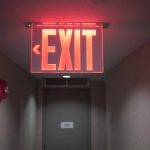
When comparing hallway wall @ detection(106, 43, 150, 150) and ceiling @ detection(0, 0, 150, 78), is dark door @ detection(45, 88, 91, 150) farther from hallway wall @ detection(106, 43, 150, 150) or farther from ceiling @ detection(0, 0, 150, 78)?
ceiling @ detection(0, 0, 150, 78)

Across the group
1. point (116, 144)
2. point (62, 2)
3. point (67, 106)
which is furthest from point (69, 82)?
point (62, 2)

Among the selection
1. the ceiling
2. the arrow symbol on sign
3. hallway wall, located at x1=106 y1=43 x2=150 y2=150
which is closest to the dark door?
hallway wall, located at x1=106 y1=43 x2=150 y2=150

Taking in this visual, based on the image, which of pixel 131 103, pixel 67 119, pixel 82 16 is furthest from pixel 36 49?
pixel 67 119

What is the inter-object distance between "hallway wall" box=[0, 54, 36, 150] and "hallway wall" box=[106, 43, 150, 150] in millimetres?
1386

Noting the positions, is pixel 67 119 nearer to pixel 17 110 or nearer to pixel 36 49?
pixel 17 110

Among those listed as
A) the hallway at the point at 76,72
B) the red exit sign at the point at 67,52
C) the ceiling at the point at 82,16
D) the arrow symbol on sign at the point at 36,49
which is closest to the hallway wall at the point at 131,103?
the hallway at the point at 76,72

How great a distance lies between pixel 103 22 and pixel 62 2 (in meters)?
0.46

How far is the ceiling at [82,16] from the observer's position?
1.85m

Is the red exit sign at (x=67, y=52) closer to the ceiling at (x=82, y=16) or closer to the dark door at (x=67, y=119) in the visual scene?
the ceiling at (x=82, y=16)

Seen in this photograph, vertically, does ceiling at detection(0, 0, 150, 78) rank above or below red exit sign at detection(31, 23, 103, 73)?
above

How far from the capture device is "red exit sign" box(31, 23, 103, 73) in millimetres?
1896

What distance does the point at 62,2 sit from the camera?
183 cm

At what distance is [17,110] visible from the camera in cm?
388

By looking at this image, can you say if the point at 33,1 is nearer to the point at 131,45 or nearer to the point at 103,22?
the point at 103,22
